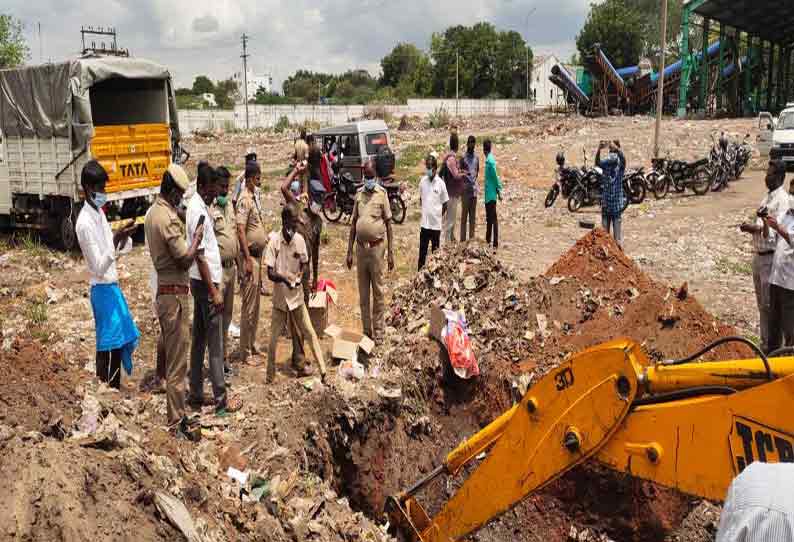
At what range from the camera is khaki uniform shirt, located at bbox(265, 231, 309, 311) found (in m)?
6.06

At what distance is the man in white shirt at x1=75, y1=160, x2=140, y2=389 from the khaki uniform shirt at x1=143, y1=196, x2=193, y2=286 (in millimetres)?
451

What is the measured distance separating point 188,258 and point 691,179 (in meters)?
15.6

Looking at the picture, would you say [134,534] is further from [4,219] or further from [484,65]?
[484,65]

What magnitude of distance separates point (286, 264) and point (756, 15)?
33.5m

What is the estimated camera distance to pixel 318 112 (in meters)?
47.8

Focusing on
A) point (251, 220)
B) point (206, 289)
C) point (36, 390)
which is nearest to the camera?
point (36, 390)

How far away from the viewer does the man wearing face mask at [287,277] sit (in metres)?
6.05

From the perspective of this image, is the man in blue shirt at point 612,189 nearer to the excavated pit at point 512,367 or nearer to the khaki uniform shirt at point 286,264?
the excavated pit at point 512,367

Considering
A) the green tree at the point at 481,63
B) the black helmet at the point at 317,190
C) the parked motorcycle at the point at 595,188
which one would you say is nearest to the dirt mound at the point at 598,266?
the black helmet at the point at 317,190

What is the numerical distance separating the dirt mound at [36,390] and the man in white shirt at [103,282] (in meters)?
0.97

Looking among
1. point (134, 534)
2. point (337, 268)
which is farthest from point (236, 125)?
point (134, 534)

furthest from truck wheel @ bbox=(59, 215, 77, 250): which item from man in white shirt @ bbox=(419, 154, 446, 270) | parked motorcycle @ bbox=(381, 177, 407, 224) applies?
man in white shirt @ bbox=(419, 154, 446, 270)

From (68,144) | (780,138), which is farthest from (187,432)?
(780,138)

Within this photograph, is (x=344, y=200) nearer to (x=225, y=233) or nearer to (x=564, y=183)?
(x=564, y=183)
